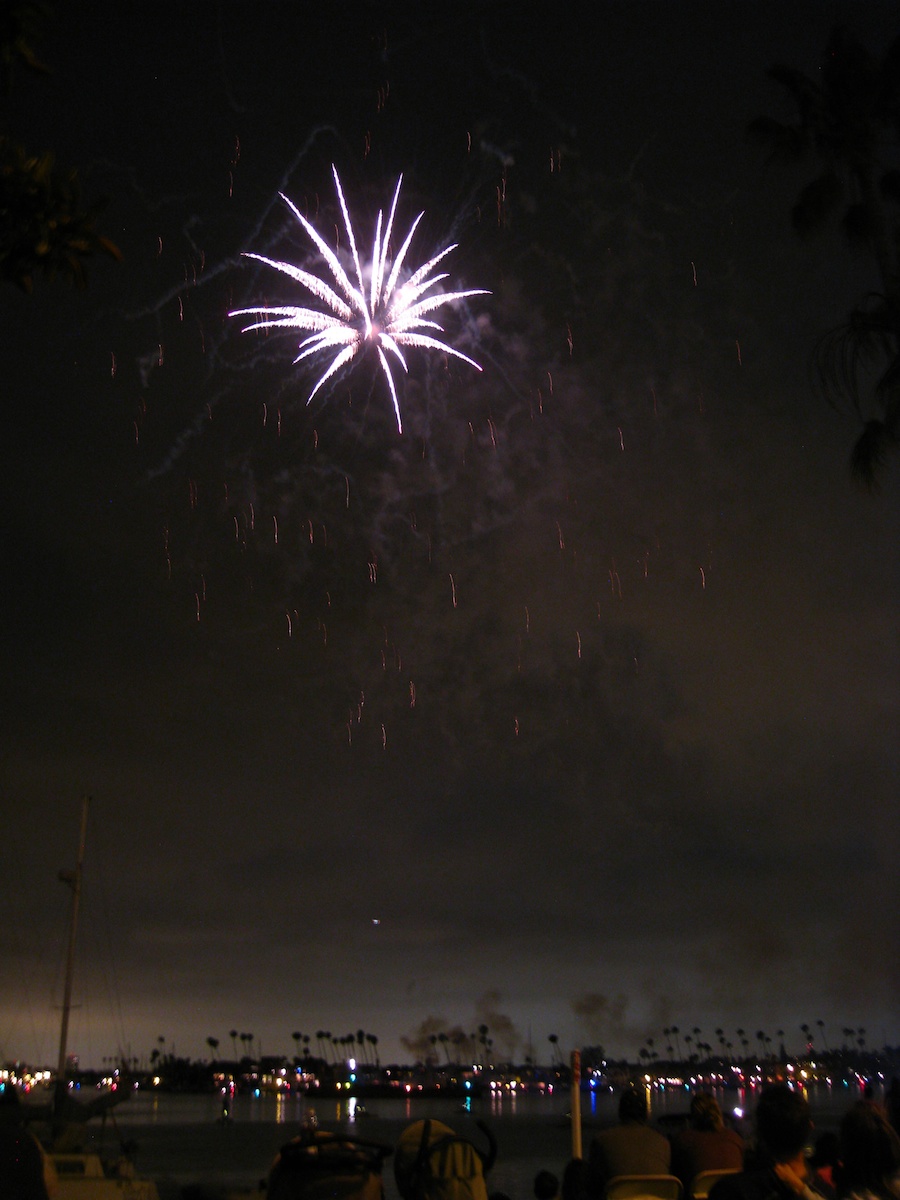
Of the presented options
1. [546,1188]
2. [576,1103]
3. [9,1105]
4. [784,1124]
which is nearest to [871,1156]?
[784,1124]

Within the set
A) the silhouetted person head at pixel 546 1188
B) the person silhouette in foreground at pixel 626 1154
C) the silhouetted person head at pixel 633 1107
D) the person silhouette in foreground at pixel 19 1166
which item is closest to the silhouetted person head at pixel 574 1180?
the silhouetted person head at pixel 546 1188

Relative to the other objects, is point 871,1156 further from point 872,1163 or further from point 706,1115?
point 706,1115

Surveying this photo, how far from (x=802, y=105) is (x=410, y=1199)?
1947 centimetres

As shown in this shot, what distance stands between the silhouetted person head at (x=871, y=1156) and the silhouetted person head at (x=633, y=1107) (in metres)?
3.68

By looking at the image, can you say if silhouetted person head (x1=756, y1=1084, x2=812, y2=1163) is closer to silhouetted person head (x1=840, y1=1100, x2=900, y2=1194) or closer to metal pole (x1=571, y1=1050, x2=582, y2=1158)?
silhouetted person head (x1=840, y1=1100, x2=900, y2=1194)

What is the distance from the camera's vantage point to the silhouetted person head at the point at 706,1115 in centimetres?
834

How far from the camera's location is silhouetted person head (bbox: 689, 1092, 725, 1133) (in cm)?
834

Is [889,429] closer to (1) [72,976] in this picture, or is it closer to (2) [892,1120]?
(2) [892,1120]

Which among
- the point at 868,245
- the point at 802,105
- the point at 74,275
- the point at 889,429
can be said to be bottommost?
the point at 74,275

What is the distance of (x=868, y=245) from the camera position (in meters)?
19.2

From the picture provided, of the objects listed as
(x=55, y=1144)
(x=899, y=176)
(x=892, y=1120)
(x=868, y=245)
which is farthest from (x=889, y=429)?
(x=55, y=1144)

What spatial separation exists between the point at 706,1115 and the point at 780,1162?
4.82 meters

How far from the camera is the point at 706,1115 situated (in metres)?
8.52

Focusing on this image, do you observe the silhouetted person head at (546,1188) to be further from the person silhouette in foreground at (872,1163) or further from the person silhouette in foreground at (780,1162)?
the person silhouette in foreground at (780,1162)
